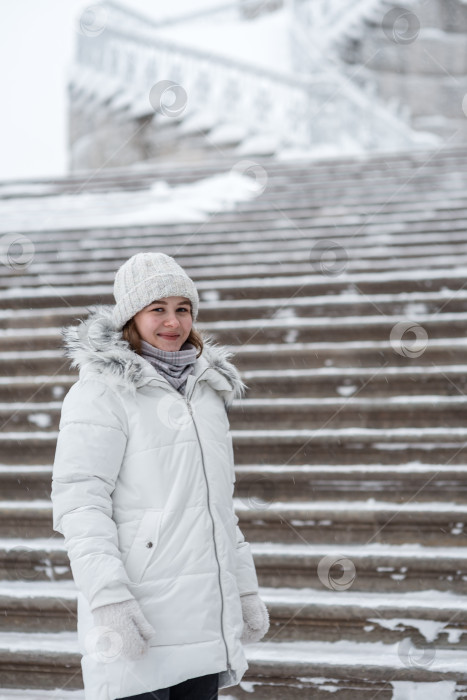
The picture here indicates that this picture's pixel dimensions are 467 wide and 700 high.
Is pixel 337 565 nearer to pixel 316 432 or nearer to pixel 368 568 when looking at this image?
pixel 368 568

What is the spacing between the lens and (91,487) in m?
1.53

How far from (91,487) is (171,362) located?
374 millimetres

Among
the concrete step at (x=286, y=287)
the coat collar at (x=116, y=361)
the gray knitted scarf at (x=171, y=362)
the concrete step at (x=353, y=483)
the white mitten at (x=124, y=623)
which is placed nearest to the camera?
the white mitten at (x=124, y=623)

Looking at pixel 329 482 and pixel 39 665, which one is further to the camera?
pixel 329 482

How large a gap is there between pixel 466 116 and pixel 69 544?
18.5 metres

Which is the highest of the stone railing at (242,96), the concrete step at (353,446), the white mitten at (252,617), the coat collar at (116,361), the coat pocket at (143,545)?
the stone railing at (242,96)

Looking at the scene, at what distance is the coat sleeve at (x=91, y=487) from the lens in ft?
4.80

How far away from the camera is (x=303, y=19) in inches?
677

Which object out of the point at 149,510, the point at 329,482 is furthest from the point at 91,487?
the point at 329,482

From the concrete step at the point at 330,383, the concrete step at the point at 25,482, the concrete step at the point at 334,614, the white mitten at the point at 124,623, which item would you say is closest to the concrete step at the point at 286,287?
the concrete step at the point at 330,383

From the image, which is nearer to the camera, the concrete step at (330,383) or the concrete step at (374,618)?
the concrete step at (374,618)

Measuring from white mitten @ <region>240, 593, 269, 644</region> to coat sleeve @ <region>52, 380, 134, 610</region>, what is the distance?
14.8 inches

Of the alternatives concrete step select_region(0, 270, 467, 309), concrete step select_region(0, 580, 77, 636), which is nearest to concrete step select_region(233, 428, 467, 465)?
concrete step select_region(0, 580, 77, 636)

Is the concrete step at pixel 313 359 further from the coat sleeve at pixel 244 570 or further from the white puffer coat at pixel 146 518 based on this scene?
the white puffer coat at pixel 146 518
